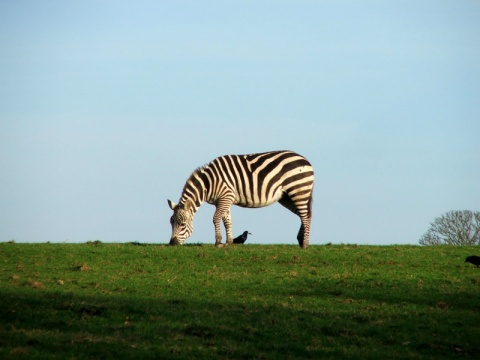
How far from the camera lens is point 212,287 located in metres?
24.0

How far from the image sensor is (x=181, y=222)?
109ft

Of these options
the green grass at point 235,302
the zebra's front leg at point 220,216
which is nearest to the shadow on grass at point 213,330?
the green grass at point 235,302

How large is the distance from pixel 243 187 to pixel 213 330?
50.4 feet

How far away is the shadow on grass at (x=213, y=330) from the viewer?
661 inches

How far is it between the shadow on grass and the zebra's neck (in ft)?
38.3

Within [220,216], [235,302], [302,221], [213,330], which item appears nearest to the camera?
[213,330]

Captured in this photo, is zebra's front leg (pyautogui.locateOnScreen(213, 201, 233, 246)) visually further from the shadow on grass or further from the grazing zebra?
the shadow on grass

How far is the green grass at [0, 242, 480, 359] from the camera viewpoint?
17297mm

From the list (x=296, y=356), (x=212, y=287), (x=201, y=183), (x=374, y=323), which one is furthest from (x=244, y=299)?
(x=201, y=183)

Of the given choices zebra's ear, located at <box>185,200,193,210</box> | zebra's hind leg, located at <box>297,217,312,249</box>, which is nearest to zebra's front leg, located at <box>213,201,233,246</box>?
zebra's ear, located at <box>185,200,193,210</box>

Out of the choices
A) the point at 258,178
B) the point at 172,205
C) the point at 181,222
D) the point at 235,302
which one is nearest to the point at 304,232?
the point at 258,178

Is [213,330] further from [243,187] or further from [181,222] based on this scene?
[243,187]

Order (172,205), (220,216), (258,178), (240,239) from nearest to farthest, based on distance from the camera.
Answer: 1. (220,216)
2. (258,178)
3. (172,205)
4. (240,239)

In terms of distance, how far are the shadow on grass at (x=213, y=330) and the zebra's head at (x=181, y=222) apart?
11260mm
